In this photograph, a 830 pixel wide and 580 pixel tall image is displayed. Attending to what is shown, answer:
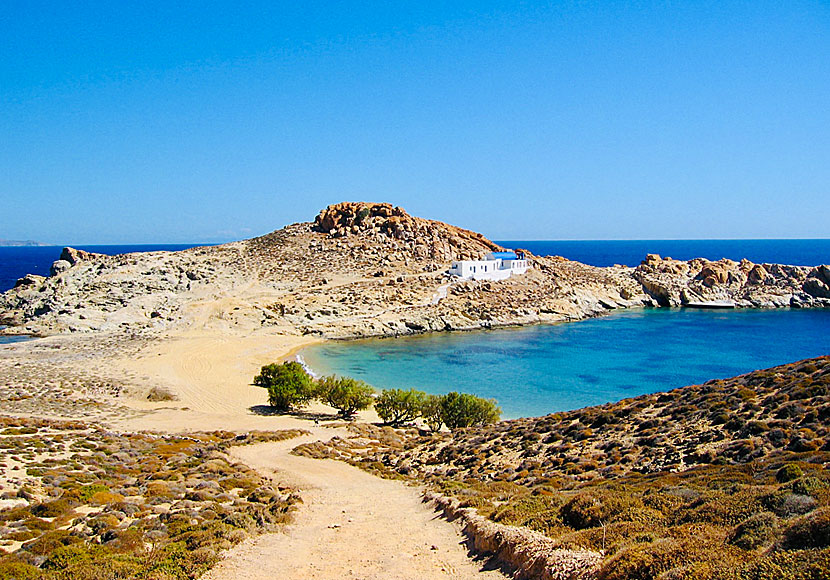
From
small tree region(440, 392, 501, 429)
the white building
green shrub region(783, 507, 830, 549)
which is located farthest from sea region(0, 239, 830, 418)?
green shrub region(783, 507, 830, 549)

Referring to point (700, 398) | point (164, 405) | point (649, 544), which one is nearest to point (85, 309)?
point (164, 405)

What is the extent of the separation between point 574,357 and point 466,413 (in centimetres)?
2248

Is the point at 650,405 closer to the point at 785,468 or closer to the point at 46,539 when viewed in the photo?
the point at 785,468

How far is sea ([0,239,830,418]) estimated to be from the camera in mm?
34594

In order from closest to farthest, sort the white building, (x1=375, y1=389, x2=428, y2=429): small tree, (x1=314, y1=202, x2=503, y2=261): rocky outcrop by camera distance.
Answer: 1. (x1=375, y1=389, x2=428, y2=429): small tree
2. the white building
3. (x1=314, y1=202, x2=503, y2=261): rocky outcrop

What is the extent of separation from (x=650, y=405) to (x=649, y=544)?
527 inches

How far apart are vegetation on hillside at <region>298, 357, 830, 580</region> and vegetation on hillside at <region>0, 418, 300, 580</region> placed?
15.6 ft

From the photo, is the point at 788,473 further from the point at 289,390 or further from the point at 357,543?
the point at 289,390

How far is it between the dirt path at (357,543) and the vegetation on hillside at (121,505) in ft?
2.08

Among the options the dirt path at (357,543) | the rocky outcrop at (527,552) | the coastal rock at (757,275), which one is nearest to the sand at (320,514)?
the dirt path at (357,543)

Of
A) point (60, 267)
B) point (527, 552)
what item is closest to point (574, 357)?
point (527, 552)

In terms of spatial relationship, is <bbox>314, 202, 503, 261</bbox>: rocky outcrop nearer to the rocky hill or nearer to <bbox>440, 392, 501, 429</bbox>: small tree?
the rocky hill

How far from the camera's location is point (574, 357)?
44.6 m

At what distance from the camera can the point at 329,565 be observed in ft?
31.6
